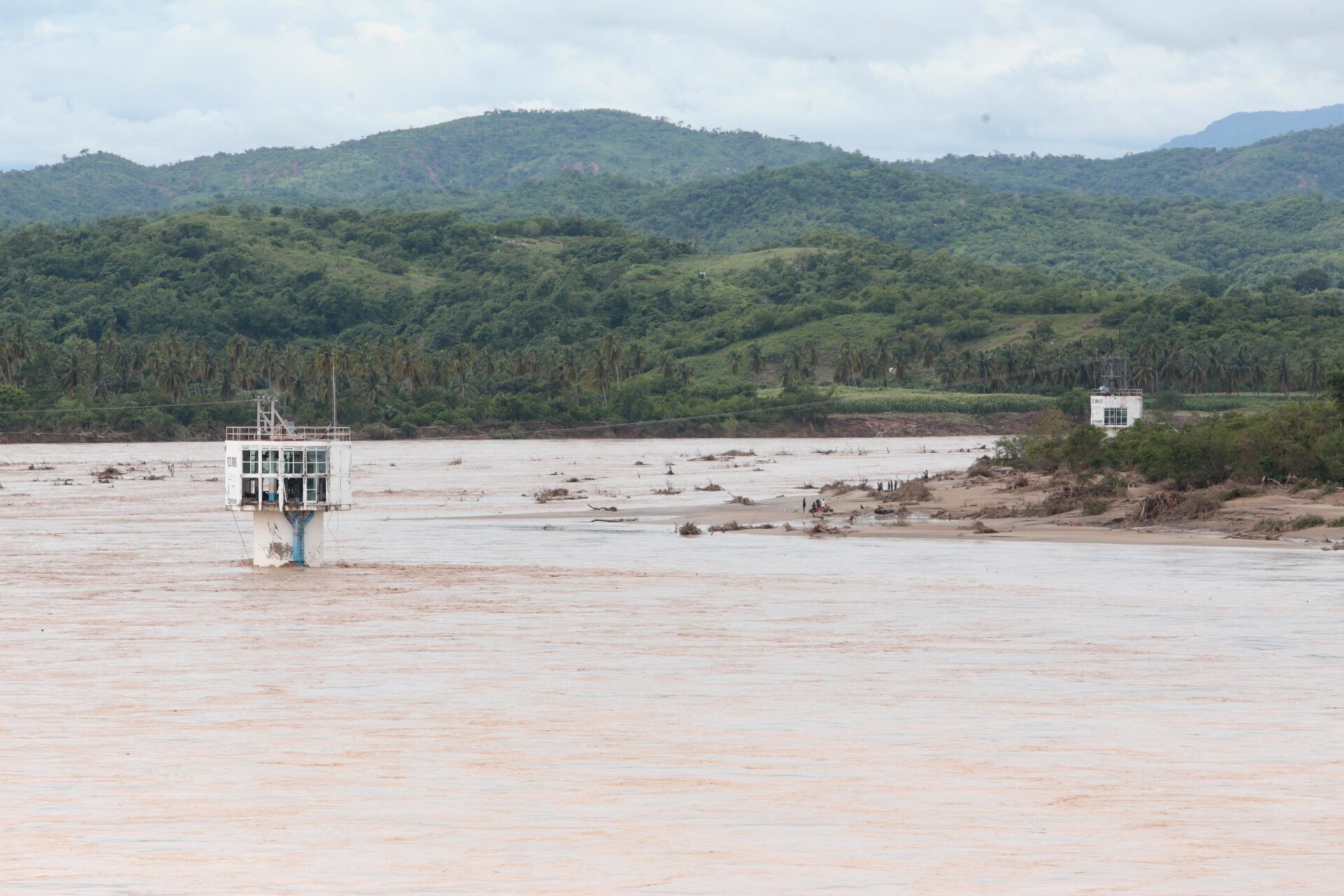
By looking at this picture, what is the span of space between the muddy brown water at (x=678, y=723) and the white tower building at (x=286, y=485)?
6.08 feet

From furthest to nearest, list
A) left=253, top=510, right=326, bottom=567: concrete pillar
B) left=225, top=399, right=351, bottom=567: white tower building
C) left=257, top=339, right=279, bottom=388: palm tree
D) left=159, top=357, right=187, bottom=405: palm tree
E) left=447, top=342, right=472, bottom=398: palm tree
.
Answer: left=447, top=342, right=472, bottom=398: palm tree
left=257, top=339, right=279, bottom=388: palm tree
left=159, top=357, right=187, bottom=405: palm tree
left=253, top=510, right=326, bottom=567: concrete pillar
left=225, top=399, right=351, bottom=567: white tower building

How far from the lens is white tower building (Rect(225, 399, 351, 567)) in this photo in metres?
46.4

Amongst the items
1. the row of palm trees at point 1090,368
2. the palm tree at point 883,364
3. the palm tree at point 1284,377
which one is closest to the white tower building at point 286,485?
the row of palm trees at point 1090,368

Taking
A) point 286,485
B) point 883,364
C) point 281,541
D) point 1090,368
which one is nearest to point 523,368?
point 883,364

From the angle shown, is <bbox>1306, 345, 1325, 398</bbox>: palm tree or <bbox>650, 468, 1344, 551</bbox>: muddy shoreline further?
<bbox>1306, 345, 1325, 398</bbox>: palm tree

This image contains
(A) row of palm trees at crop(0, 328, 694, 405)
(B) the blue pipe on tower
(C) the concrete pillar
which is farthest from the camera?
(A) row of palm trees at crop(0, 328, 694, 405)

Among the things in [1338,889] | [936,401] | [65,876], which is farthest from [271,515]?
[936,401]

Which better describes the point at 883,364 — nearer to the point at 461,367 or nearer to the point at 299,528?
the point at 461,367

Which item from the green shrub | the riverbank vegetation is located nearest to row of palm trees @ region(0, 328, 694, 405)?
the green shrub

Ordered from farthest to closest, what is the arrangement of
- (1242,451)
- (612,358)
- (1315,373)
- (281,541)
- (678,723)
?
(612,358), (1315,373), (1242,451), (281,541), (678,723)

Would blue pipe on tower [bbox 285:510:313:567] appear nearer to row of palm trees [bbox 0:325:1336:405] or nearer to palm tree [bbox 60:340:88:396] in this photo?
row of palm trees [bbox 0:325:1336:405]

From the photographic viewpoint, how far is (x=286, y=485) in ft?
154

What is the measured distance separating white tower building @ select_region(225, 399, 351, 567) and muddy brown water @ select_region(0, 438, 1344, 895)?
1854 millimetres

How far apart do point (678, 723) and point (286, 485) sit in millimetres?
25634
